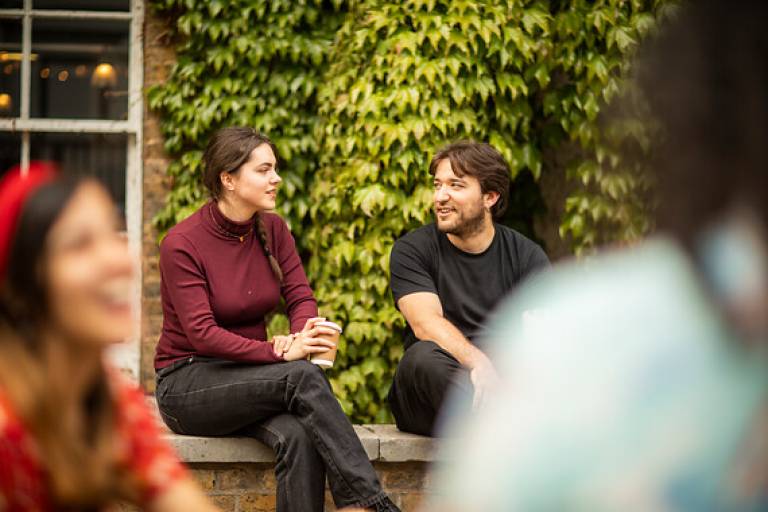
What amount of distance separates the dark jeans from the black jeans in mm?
403

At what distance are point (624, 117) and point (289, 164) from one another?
4.66m

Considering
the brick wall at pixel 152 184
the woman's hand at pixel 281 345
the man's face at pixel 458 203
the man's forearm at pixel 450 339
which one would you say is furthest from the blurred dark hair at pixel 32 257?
the brick wall at pixel 152 184

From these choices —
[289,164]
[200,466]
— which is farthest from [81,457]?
[289,164]

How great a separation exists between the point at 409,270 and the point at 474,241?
1.05 ft

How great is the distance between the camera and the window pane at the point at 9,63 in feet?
19.5

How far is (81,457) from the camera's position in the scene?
1.44m

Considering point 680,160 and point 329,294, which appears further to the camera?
point 329,294

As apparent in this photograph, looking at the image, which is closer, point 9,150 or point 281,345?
point 281,345

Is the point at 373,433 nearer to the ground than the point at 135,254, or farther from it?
nearer to the ground

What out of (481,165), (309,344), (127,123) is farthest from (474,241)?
(127,123)

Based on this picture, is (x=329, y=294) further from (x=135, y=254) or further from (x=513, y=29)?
(x=513, y=29)

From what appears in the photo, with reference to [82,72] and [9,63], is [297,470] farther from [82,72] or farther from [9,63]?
[9,63]

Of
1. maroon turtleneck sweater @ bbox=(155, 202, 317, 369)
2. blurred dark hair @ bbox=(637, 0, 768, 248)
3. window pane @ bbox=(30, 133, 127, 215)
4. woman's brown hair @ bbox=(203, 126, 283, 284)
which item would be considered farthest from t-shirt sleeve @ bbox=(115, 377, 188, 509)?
window pane @ bbox=(30, 133, 127, 215)

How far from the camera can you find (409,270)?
165 inches
